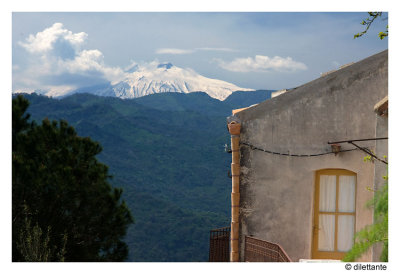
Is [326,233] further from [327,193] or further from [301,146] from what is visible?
[301,146]

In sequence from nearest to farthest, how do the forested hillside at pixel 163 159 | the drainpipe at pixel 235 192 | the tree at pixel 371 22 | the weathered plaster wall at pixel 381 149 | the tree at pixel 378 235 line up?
1. the tree at pixel 378 235
2. the tree at pixel 371 22
3. the weathered plaster wall at pixel 381 149
4. the drainpipe at pixel 235 192
5. the forested hillside at pixel 163 159

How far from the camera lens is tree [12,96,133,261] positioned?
25.6 ft

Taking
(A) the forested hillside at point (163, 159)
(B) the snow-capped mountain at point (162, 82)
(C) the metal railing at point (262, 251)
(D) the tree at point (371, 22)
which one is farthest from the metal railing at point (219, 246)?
(B) the snow-capped mountain at point (162, 82)

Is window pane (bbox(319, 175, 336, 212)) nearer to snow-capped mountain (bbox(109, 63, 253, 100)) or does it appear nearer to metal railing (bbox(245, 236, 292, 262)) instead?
metal railing (bbox(245, 236, 292, 262))

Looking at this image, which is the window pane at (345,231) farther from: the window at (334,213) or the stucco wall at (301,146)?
the stucco wall at (301,146)

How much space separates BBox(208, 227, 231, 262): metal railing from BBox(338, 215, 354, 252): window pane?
2.03 m

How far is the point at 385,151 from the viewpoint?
19.6 ft

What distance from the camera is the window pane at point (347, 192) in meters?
6.62

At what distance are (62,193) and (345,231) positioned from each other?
473cm

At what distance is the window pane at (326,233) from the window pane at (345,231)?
99 mm

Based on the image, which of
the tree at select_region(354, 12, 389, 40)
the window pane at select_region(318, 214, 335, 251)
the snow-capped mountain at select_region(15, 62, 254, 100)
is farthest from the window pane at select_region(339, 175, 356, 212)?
the snow-capped mountain at select_region(15, 62, 254, 100)

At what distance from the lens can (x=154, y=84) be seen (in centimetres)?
10694

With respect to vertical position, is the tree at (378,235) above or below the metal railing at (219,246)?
above

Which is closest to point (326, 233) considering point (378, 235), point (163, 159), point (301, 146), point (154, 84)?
point (301, 146)
